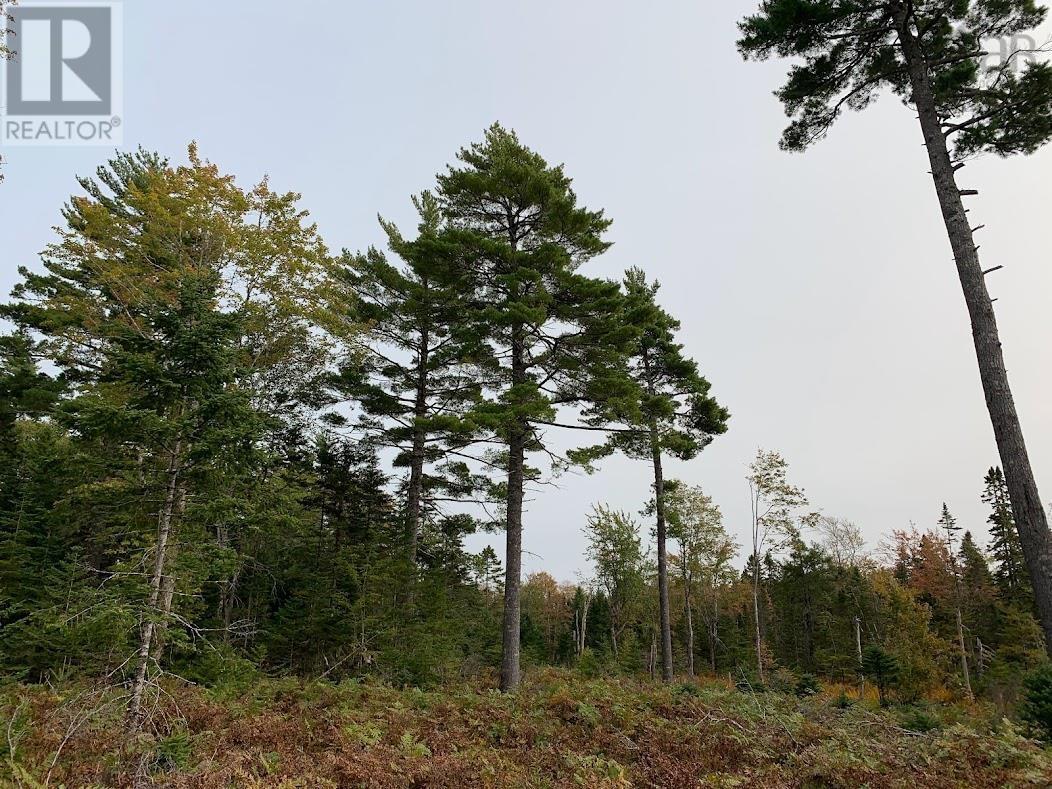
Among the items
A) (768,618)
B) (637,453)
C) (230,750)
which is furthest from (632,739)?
(768,618)

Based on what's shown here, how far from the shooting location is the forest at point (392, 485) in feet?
19.7

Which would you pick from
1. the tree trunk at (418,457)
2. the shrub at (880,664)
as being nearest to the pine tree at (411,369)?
the tree trunk at (418,457)

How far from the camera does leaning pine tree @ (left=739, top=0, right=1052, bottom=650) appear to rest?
24.6 feet

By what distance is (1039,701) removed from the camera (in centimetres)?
890

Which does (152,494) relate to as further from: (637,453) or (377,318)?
(637,453)

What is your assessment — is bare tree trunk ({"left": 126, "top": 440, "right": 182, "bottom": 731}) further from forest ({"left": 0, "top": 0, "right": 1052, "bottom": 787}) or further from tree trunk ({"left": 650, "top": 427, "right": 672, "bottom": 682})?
tree trunk ({"left": 650, "top": 427, "right": 672, "bottom": 682})

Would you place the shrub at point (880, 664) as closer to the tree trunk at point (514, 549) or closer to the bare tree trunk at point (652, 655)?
the bare tree trunk at point (652, 655)

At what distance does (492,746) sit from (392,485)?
11.8 meters

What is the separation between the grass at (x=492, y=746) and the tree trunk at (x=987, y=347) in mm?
2191

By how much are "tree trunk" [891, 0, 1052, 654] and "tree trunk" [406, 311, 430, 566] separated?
1226 cm

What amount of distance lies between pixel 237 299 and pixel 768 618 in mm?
48397

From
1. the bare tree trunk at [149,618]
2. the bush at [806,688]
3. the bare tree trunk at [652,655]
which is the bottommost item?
the bare tree trunk at [652,655]

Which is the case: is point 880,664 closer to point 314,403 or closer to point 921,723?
point 921,723

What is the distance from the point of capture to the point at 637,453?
58.9ft
